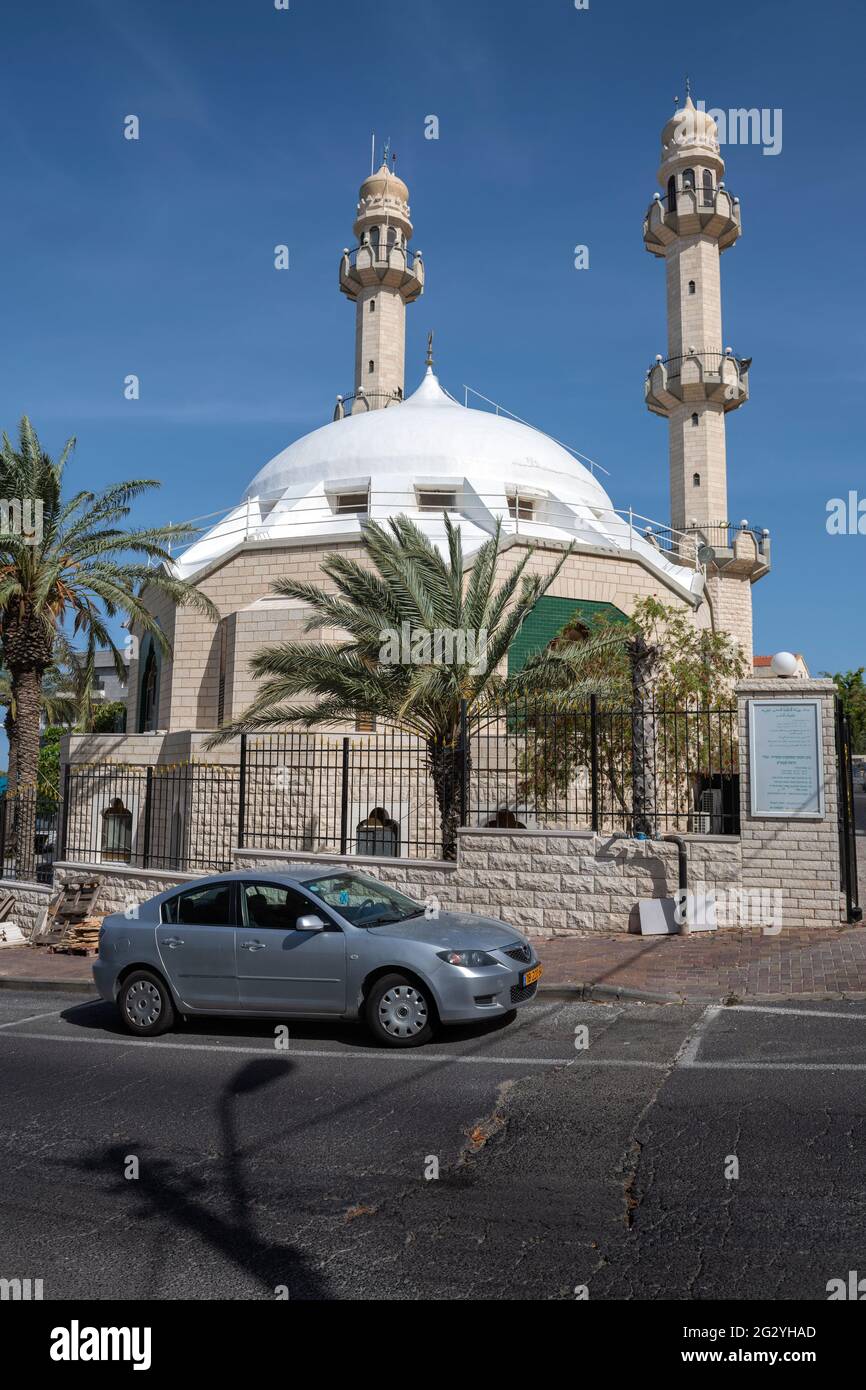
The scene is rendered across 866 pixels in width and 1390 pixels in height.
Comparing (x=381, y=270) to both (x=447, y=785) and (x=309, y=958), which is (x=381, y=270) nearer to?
(x=447, y=785)

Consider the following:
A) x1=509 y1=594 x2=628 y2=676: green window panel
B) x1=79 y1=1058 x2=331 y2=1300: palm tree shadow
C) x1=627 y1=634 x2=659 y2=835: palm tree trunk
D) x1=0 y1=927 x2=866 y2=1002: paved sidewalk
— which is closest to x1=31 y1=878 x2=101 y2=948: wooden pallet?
x1=0 y1=927 x2=866 y2=1002: paved sidewalk

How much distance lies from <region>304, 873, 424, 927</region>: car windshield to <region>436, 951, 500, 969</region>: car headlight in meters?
Answer: 0.76

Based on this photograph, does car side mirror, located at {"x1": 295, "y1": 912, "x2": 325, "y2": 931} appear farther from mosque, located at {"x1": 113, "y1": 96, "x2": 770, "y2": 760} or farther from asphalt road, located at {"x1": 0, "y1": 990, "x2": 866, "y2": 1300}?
mosque, located at {"x1": 113, "y1": 96, "x2": 770, "y2": 760}

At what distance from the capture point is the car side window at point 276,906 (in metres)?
8.05

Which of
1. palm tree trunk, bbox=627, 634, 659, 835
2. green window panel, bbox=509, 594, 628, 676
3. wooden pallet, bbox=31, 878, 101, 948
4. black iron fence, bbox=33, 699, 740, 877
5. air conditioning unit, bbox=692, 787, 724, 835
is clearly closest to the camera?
air conditioning unit, bbox=692, 787, 724, 835

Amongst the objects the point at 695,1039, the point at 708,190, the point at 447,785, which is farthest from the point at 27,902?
the point at 708,190

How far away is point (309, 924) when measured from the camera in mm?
7641

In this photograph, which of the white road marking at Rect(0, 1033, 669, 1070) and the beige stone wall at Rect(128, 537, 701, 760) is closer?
the white road marking at Rect(0, 1033, 669, 1070)

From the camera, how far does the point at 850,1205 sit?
4.27 metres

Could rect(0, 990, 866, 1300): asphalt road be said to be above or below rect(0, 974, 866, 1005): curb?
below

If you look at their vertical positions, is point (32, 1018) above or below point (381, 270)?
below

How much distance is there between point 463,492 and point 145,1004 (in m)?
23.2

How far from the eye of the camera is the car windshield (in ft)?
26.5
